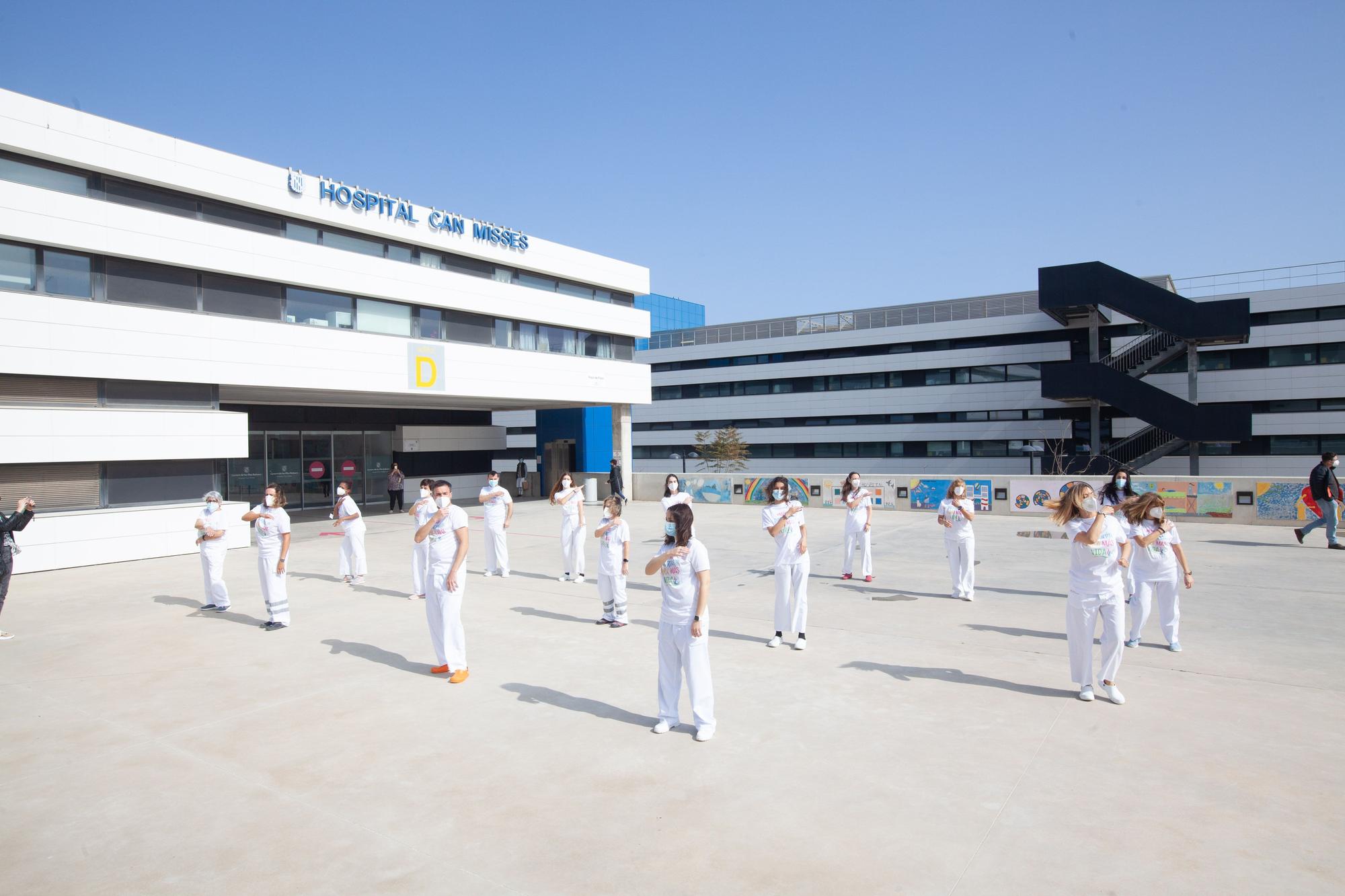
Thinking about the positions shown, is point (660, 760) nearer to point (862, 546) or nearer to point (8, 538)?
point (862, 546)

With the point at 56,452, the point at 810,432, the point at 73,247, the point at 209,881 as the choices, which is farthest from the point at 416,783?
the point at 810,432

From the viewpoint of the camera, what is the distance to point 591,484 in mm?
32938

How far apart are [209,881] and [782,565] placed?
6123 millimetres

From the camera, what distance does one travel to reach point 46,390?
15.9 metres

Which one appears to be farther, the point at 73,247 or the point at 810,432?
the point at 810,432

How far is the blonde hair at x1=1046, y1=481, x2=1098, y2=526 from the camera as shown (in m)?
6.98

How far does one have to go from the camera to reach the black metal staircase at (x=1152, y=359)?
31.2 metres

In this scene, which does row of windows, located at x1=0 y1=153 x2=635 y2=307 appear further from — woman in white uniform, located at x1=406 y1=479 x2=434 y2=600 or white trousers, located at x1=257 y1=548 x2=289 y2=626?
white trousers, located at x1=257 y1=548 x2=289 y2=626

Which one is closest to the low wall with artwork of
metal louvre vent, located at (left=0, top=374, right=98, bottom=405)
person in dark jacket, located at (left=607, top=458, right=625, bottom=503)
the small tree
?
person in dark jacket, located at (left=607, top=458, right=625, bottom=503)

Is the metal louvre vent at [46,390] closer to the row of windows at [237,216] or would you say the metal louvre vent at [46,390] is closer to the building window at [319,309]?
the row of windows at [237,216]

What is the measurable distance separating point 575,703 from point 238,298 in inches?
678

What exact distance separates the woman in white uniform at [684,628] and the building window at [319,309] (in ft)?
59.7

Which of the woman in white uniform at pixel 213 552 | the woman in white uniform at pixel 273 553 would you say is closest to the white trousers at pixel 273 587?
the woman in white uniform at pixel 273 553

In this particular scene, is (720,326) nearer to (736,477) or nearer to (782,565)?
(736,477)
